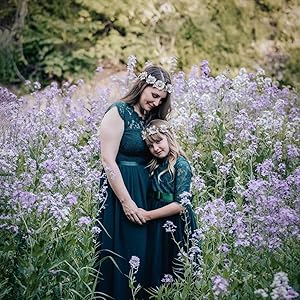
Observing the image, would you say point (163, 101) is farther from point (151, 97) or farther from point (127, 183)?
point (127, 183)

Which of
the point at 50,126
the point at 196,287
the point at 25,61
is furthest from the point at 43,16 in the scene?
the point at 196,287

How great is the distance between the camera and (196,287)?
3158 millimetres

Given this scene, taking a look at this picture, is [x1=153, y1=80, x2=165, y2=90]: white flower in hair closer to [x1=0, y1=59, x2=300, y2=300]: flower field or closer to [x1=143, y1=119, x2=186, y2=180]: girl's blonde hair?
[x1=143, y1=119, x2=186, y2=180]: girl's blonde hair

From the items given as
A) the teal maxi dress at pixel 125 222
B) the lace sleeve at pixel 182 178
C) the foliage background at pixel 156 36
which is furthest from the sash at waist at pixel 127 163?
the foliage background at pixel 156 36

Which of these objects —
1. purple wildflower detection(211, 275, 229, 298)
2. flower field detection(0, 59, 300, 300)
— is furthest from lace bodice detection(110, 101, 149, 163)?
purple wildflower detection(211, 275, 229, 298)

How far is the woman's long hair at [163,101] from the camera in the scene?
11.6 feet

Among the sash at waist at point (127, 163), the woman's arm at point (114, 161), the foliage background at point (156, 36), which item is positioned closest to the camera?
the woman's arm at point (114, 161)

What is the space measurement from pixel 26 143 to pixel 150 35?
17.3 feet

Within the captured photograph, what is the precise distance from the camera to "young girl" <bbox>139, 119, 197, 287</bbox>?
11.3 feet

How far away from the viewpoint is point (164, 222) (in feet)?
11.5

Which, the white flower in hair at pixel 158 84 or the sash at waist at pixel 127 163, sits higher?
the white flower in hair at pixel 158 84

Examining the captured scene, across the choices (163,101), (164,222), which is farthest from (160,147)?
(164,222)

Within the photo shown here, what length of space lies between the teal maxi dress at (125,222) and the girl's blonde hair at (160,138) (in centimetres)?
4

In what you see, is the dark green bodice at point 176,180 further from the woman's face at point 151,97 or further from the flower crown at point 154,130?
the woman's face at point 151,97
